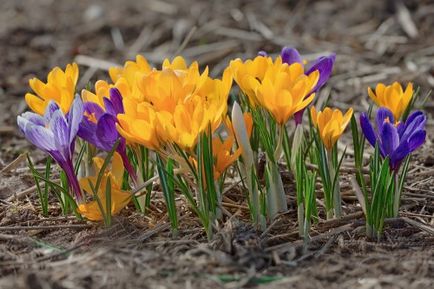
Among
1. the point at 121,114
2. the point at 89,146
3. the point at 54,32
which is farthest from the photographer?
the point at 54,32

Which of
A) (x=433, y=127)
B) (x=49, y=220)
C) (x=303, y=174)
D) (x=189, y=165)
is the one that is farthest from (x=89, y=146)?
(x=433, y=127)

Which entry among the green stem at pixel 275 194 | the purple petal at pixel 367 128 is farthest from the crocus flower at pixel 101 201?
the purple petal at pixel 367 128

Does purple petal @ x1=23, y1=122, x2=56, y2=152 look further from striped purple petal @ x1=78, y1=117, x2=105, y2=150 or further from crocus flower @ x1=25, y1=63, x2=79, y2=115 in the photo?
crocus flower @ x1=25, y1=63, x2=79, y2=115

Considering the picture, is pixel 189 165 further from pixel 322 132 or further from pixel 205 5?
pixel 205 5

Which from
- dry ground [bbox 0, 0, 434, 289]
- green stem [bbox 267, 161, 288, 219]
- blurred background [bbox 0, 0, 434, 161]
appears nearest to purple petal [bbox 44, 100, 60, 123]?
dry ground [bbox 0, 0, 434, 289]

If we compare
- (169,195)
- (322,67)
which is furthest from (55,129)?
(322,67)

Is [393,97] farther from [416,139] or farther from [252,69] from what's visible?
[252,69]
